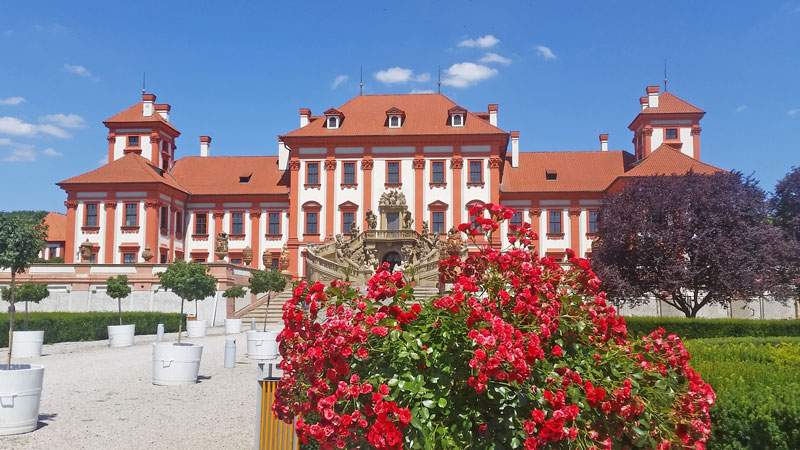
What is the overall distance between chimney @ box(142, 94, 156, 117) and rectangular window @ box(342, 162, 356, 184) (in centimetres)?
1622

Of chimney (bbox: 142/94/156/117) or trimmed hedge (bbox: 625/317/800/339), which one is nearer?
trimmed hedge (bbox: 625/317/800/339)

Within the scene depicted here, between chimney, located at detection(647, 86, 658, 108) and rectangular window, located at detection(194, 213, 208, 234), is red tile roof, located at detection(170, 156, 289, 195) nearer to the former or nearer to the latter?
rectangular window, located at detection(194, 213, 208, 234)

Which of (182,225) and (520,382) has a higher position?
(182,225)

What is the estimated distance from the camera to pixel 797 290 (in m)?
23.6

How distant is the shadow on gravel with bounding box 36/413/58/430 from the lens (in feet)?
28.5

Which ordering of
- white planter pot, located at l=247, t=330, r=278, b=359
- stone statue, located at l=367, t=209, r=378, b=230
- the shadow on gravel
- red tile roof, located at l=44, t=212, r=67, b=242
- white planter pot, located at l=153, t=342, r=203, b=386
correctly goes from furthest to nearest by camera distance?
red tile roof, located at l=44, t=212, r=67, b=242 → stone statue, located at l=367, t=209, r=378, b=230 → white planter pot, located at l=247, t=330, r=278, b=359 → white planter pot, located at l=153, t=342, r=203, b=386 → the shadow on gravel

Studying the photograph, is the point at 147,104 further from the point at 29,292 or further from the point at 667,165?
the point at 667,165

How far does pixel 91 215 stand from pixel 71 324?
72.4ft

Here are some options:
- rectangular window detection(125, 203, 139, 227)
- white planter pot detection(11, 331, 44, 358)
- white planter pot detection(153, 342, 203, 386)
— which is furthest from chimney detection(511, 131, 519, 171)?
white planter pot detection(153, 342, 203, 386)

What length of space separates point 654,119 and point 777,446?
142 feet

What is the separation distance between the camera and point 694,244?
20.5 meters

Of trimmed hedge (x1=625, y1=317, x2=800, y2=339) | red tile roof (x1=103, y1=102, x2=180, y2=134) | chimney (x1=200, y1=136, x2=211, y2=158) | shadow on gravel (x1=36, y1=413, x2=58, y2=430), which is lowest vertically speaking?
shadow on gravel (x1=36, y1=413, x2=58, y2=430)

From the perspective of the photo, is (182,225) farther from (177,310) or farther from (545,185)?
(545,185)

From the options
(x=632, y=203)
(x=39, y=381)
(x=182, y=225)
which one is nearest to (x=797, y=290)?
(x=632, y=203)
